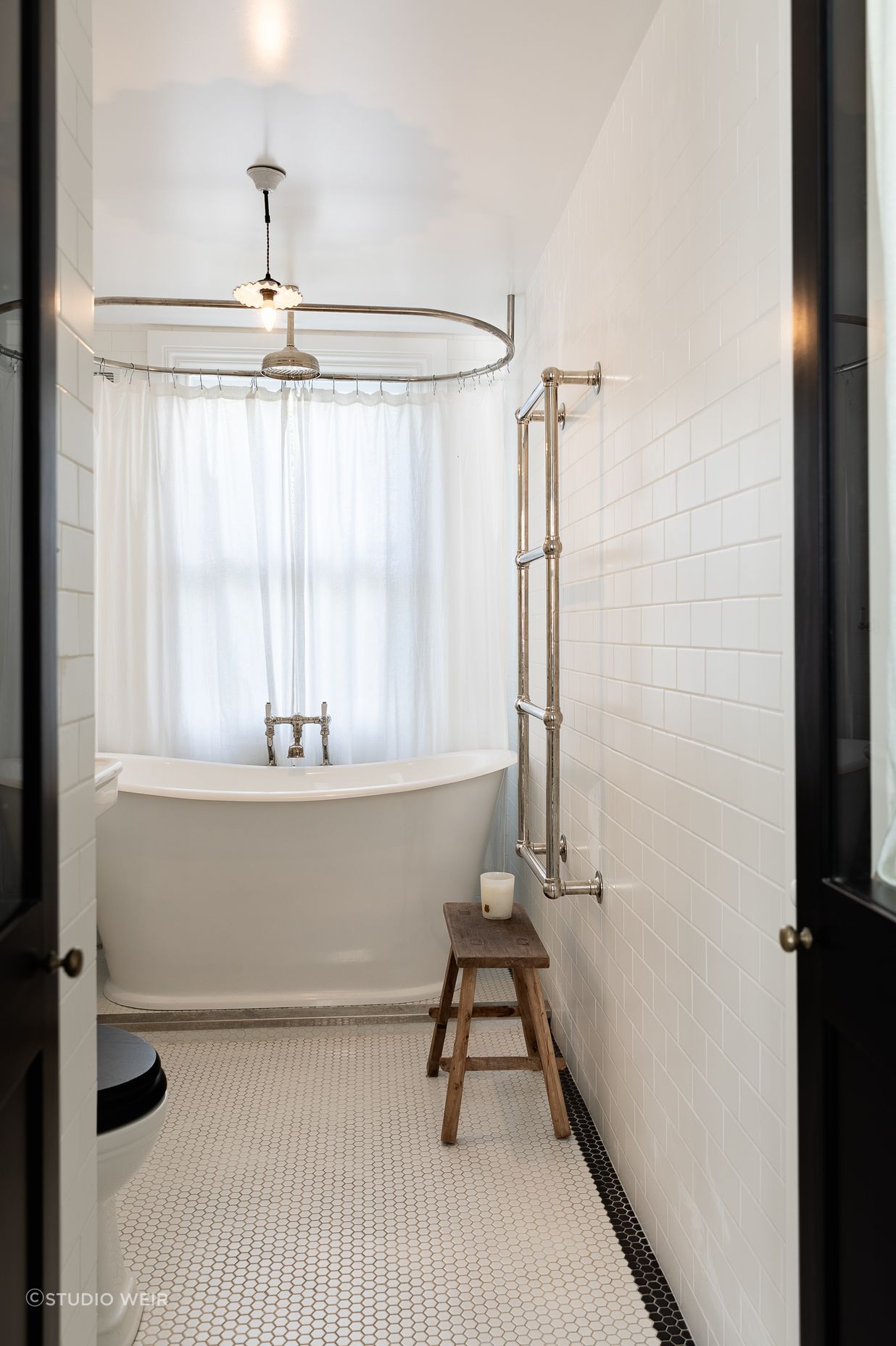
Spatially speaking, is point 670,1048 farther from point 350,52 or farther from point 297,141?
point 297,141

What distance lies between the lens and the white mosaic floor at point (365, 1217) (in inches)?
67.5

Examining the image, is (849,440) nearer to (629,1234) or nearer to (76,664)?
(76,664)

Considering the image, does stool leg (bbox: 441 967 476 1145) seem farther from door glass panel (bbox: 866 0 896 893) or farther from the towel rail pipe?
door glass panel (bbox: 866 0 896 893)

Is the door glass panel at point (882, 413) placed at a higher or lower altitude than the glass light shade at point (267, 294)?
lower

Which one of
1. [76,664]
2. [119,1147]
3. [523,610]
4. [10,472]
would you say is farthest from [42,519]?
[523,610]

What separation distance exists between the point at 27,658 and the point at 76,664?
0.22 meters

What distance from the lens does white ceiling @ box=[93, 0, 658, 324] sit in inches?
76.6

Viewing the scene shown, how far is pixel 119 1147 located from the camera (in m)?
1.62

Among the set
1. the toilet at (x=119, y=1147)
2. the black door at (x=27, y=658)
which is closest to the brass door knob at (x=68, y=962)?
the black door at (x=27, y=658)

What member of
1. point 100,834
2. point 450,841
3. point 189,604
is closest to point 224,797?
point 100,834

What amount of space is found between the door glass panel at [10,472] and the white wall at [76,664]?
→ 6.5 inches

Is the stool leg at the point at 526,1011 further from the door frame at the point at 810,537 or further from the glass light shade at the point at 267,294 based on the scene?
the glass light shade at the point at 267,294

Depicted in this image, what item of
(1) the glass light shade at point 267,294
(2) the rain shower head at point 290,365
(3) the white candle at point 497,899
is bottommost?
(3) the white candle at point 497,899

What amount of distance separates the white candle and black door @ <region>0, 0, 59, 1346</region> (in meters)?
1.63
